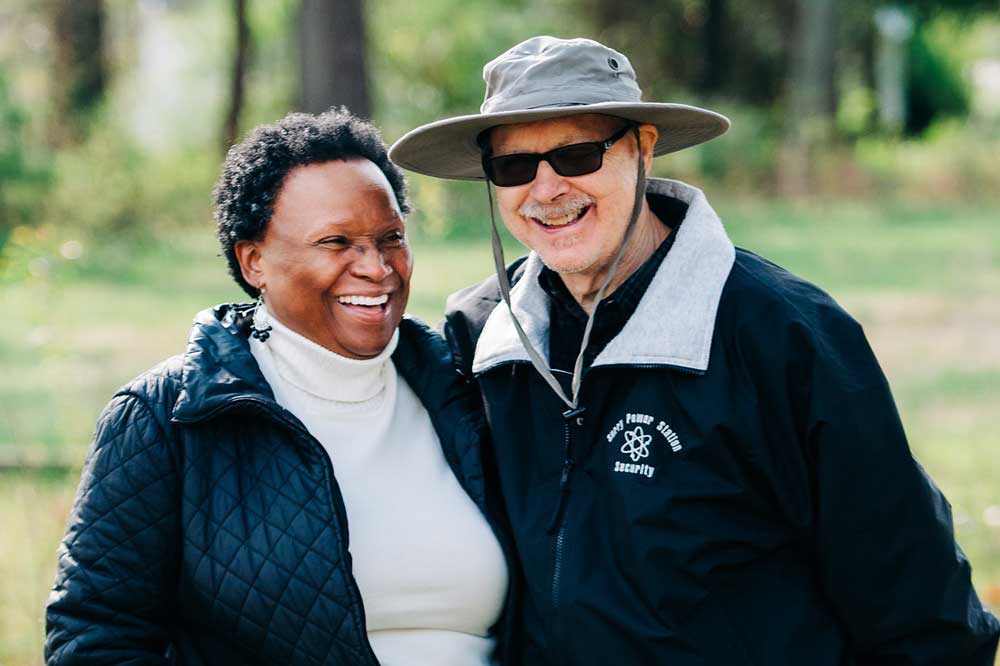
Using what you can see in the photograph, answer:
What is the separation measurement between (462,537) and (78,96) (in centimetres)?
1731

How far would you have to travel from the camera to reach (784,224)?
17484mm

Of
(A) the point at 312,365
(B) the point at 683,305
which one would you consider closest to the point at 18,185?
(A) the point at 312,365

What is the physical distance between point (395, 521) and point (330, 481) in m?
0.27

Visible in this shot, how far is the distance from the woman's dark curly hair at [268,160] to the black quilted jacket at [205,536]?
1.49 ft

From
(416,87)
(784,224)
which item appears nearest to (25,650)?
(784,224)

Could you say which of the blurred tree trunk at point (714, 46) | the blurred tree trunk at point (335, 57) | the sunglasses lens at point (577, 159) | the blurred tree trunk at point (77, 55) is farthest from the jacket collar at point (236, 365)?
the blurred tree trunk at point (714, 46)

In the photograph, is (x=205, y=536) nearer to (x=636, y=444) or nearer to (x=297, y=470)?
(x=297, y=470)

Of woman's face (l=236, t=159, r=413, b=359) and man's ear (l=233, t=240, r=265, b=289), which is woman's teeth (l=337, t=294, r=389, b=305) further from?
man's ear (l=233, t=240, r=265, b=289)

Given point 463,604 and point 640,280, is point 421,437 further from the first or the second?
point 640,280

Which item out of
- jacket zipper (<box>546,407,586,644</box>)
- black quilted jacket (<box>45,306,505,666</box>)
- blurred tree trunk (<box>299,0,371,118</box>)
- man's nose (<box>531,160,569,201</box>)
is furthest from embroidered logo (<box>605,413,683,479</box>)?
blurred tree trunk (<box>299,0,371,118</box>)

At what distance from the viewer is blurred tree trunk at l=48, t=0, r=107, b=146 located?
18.5 metres

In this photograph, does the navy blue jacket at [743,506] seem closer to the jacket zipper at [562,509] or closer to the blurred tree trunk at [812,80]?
the jacket zipper at [562,509]

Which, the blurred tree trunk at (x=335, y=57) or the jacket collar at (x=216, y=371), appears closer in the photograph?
the jacket collar at (x=216, y=371)

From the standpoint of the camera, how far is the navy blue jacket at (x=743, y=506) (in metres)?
2.78
